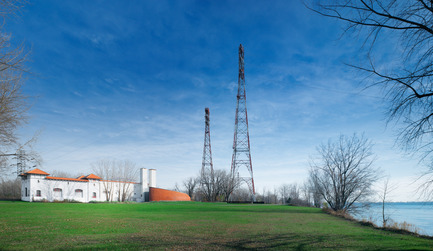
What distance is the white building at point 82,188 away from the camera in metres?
41.5

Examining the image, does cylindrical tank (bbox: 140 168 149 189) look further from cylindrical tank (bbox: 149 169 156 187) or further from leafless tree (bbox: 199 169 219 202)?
leafless tree (bbox: 199 169 219 202)

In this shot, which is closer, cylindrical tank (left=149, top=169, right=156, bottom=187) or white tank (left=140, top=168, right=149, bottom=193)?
white tank (left=140, top=168, right=149, bottom=193)

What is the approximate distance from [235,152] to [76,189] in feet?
100

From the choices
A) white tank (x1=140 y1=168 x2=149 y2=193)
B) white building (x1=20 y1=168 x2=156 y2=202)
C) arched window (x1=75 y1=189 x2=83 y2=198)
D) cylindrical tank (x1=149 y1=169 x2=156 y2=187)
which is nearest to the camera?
white building (x1=20 y1=168 x2=156 y2=202)

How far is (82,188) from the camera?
47.8m

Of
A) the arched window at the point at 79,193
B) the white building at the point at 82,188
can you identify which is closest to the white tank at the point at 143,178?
the white building at the point at 82,188

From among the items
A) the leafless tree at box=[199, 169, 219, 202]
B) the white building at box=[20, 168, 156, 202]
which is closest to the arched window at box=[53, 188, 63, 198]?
the white building at box=[20, 168, 156, 202]

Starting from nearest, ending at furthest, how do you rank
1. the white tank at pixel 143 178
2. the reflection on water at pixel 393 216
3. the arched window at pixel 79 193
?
the reflection on water at pixel 393 216 → the arched window at pixel 79 193 → the white tank at pixel 143 178

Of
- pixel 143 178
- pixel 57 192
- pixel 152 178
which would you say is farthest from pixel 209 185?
pixel 57 192

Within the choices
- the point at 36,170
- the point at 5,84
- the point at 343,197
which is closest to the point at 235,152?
the point at 343,197

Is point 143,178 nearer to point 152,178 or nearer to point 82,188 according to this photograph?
point 152,178

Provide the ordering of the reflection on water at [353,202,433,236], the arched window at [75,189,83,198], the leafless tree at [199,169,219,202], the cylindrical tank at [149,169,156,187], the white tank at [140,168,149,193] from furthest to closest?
the leafless tree at [199,169,219,202] → the cylindrical tank at [149,169,156,187] → the white tank at [140,168,149,193] → the arched window at [75,189,83,198] → the reflection on water at [353,202,433,236]

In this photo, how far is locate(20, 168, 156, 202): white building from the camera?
41469 millimetres

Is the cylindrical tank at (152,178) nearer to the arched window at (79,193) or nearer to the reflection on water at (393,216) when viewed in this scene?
the arched window at (79,193)
